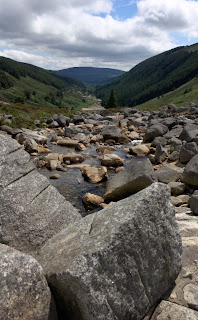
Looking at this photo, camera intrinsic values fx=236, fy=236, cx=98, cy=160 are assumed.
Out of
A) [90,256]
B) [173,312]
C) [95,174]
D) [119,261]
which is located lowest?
[95,174]

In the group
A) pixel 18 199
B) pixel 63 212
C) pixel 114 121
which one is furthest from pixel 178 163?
pixel 114 121

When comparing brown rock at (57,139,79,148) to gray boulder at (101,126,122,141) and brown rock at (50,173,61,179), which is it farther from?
brown rock at (50,173,61,179)

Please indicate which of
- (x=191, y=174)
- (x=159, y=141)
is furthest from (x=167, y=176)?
(x=159, y=141)

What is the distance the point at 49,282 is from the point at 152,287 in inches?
87.4

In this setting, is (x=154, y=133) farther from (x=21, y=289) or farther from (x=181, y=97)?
(x=181, y=97)

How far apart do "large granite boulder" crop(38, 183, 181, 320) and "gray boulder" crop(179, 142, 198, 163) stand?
17.3 m

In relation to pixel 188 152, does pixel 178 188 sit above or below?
below

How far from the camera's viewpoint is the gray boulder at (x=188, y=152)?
21.4 metres

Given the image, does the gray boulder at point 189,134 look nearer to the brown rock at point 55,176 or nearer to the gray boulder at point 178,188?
the gray boulder at point 178,188

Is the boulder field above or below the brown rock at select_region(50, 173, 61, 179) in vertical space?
above

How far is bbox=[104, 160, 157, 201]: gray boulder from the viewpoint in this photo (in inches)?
565

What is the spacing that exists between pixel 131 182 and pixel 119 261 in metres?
10.0

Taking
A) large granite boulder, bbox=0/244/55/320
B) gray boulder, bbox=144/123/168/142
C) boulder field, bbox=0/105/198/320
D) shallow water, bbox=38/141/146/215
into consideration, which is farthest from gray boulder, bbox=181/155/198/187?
gray boulder, bbox=144/123/168/142

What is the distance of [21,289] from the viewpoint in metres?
4.27
